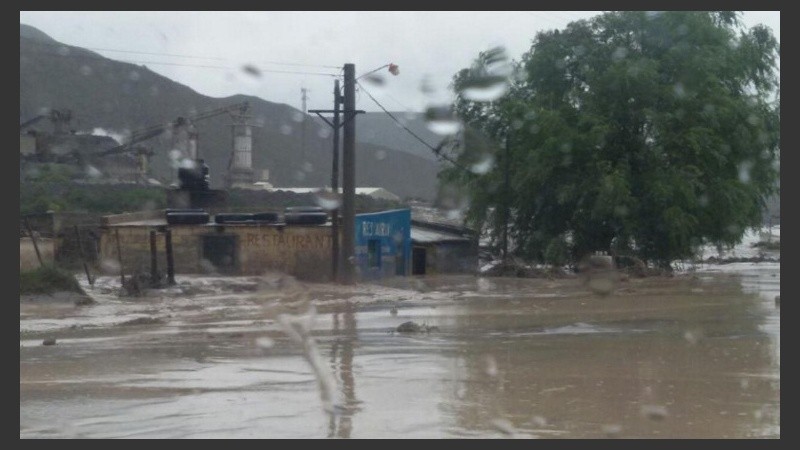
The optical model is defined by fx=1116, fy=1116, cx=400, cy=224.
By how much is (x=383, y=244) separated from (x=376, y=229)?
2.51 ft

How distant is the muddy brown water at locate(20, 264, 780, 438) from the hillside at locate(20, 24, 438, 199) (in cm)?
5667

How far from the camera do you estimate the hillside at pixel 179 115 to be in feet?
267

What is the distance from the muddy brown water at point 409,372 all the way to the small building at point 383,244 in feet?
45.5

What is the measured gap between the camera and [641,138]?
43469 mm

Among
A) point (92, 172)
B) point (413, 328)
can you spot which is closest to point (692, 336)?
point (413, 328)

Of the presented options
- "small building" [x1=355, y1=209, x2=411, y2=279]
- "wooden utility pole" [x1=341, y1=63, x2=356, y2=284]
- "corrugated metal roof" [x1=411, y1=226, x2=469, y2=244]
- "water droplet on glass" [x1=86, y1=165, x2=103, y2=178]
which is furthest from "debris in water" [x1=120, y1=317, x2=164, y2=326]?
"water droplet on glass" [x1=86, y1=165, x2=103, y2=178]

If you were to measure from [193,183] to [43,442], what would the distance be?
1600 inches

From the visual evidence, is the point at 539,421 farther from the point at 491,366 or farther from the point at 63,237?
the point at 63,237

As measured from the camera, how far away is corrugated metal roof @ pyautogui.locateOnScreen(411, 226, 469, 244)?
4544cm

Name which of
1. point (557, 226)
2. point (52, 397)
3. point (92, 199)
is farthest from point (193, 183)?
point (52, 397)

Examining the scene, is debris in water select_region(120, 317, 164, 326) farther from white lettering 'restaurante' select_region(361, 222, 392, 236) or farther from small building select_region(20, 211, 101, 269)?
white lettering 'restaurante' select_region(361, 222, 392, 236)

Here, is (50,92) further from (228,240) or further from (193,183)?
(228,240)

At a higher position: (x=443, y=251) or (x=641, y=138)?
(x=641, y=138)

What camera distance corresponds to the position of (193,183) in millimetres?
49250
